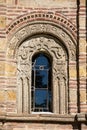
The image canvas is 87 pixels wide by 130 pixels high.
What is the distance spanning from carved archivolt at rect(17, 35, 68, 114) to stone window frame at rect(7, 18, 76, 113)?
0.56 ft

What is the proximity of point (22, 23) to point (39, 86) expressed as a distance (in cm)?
200

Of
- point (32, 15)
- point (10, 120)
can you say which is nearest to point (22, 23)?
point (32, 15)

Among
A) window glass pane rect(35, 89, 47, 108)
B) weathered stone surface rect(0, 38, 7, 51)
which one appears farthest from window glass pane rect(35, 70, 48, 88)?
weathered stone surface rect(0, 38, 7, 51)

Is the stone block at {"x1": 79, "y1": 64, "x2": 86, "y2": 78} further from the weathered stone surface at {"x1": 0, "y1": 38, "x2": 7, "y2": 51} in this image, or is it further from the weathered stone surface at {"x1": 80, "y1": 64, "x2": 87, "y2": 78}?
the weathered stone surface at {"x1": 0, "y1": 38, "x2": 7, "y2": 51}

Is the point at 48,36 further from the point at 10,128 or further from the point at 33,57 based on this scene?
the point at 10,128

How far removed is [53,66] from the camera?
15.9 m

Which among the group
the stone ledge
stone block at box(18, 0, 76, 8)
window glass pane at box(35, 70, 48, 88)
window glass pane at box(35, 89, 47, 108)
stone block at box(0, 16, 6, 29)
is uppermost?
stone block at box(18, 0, 76, 8)

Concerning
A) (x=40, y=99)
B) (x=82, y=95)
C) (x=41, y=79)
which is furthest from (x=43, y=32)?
Answer: (x=82, y=95)

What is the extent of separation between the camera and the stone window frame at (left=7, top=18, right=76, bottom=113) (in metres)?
15.9

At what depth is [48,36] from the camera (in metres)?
16.2

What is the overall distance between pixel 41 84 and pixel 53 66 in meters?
0.66

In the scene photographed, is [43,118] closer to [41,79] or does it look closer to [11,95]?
[11,95]

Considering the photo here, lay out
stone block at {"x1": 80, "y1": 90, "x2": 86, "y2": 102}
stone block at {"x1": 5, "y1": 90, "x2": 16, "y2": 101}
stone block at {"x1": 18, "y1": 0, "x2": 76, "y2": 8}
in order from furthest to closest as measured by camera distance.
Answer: stone block at {"x1": 18, "y1": 0, "x2": 76, "y2": 8}, stone block at {"x1": 5, "y1": 90, "x2": 16, "y2": 101}, stone block at {"x1": 80, "y1": 90, "x2": 86, "y2": 102}

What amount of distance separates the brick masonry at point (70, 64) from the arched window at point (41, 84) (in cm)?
60
